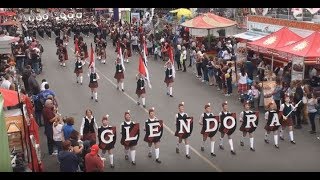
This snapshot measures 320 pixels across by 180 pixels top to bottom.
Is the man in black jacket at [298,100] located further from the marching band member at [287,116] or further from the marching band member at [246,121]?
the marching band member at [246,121]

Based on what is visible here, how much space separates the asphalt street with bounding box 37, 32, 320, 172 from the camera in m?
13.8

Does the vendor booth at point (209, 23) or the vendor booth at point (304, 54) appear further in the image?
the vendor booth at point (209, 23)

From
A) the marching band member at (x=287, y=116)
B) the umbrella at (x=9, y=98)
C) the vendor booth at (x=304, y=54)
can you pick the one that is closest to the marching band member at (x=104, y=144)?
the umbrella at (x=9, y=98)

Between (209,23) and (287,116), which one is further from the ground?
(209,23)

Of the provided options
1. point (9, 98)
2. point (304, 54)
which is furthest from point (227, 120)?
point (304, 54)

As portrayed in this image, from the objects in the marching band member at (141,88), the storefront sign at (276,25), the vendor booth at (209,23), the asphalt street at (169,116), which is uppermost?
the storefront sign at (276,25)

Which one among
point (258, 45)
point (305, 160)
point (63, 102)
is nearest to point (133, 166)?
point (305, 160)

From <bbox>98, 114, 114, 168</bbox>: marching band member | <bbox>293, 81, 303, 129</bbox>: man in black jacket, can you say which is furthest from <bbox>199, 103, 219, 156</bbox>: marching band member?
<bbox>293, 81, 303, 129</bbox>: man in black jacket

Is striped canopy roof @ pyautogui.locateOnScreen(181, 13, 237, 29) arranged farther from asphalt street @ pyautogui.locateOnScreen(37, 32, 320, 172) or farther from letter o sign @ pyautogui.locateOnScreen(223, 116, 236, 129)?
letter o sign @ pyautogui.locateOnScreen(223, 116, 236, 129)

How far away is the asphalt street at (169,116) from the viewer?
1375cm

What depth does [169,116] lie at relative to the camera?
1852 centimetres

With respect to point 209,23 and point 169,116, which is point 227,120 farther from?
point 209,23

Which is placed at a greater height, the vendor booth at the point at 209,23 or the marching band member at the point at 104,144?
the vendor booth at the point at 209,23
